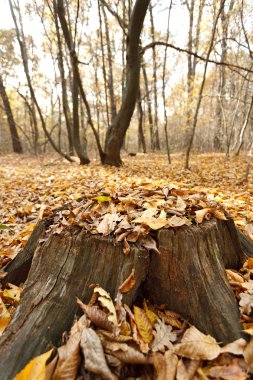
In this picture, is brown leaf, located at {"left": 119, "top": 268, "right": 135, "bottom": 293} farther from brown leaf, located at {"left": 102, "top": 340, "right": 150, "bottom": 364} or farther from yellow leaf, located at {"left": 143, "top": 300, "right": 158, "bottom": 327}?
brown leaf, located at {"left": 102, "top": 340, "right": 150, "bottom": 364}

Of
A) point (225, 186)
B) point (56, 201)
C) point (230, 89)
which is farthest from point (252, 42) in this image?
point (56, 201)

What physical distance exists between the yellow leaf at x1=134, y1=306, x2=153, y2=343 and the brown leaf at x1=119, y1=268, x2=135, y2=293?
0.39 feet

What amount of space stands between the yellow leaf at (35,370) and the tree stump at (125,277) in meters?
0.16

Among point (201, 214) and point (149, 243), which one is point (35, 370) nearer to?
point (149, 243)

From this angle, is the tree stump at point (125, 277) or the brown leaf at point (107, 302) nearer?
the brown leaf at point (107, 302)

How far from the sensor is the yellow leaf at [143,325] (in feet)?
4.22

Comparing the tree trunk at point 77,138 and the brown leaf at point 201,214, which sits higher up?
the tree trunk at point 77,138

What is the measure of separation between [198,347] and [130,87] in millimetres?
6752

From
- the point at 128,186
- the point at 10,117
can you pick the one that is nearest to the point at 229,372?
the point at 128,186

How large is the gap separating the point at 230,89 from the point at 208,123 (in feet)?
19.1

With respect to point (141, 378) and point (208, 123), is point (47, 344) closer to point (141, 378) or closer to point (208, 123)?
point (141, 378)

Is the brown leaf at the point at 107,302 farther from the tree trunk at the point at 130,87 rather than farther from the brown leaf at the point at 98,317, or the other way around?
the tree trunk at the point at 130,87

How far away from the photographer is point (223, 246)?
74.3 inches

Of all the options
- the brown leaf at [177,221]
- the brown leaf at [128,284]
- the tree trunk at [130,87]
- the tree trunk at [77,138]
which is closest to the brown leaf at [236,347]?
the brown leaf at [128,284]
